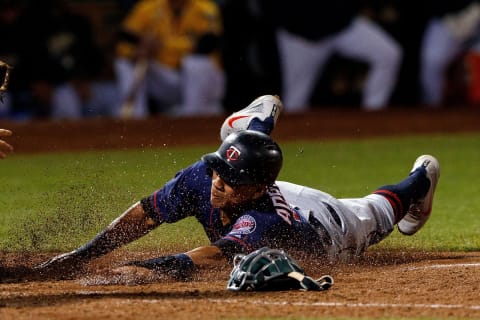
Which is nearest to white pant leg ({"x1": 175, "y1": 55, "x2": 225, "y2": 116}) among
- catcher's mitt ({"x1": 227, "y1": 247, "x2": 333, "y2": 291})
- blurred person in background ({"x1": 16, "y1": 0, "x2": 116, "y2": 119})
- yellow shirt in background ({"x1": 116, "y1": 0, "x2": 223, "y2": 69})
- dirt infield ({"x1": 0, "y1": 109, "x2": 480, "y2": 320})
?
yellow shirt in background ({"x1": 116, "y1": 0, "x2": 223, "y2": 69})

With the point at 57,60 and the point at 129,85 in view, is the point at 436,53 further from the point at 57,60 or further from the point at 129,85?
the point at 57,60

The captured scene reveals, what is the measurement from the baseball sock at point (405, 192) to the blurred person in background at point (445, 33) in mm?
8812

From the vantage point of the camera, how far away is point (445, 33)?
1491 centimetres

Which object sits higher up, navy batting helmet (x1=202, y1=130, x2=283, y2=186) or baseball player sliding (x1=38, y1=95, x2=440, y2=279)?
navy batting helmet (x1=202, y1=130, x2=283, y2=186)

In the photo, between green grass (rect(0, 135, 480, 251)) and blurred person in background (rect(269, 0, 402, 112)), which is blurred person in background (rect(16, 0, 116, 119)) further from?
blurred person in background (rect(269, 0, 402, 112))

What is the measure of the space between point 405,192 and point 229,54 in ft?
28.4

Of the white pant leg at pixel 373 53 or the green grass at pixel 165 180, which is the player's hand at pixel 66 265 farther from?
the white pant leg at pixel 373 53

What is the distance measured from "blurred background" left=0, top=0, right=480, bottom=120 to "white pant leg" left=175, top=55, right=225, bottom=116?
17mm

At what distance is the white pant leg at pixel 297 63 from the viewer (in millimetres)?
14344

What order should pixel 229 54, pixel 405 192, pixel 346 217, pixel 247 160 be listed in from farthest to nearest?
1. pixel 229 54
2. pixel 405 192
3. pixel 346 217
4. pixel 247 160

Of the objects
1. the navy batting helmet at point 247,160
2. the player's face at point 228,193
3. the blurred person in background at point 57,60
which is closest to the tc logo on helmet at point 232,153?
the navy batting helmet at point 247,160

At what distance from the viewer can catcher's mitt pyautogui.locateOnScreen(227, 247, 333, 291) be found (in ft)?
16.2

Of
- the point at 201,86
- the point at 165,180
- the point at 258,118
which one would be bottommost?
the point at 165,180

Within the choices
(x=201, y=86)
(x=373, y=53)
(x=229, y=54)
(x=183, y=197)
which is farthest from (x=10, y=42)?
(x=183, y=197)
